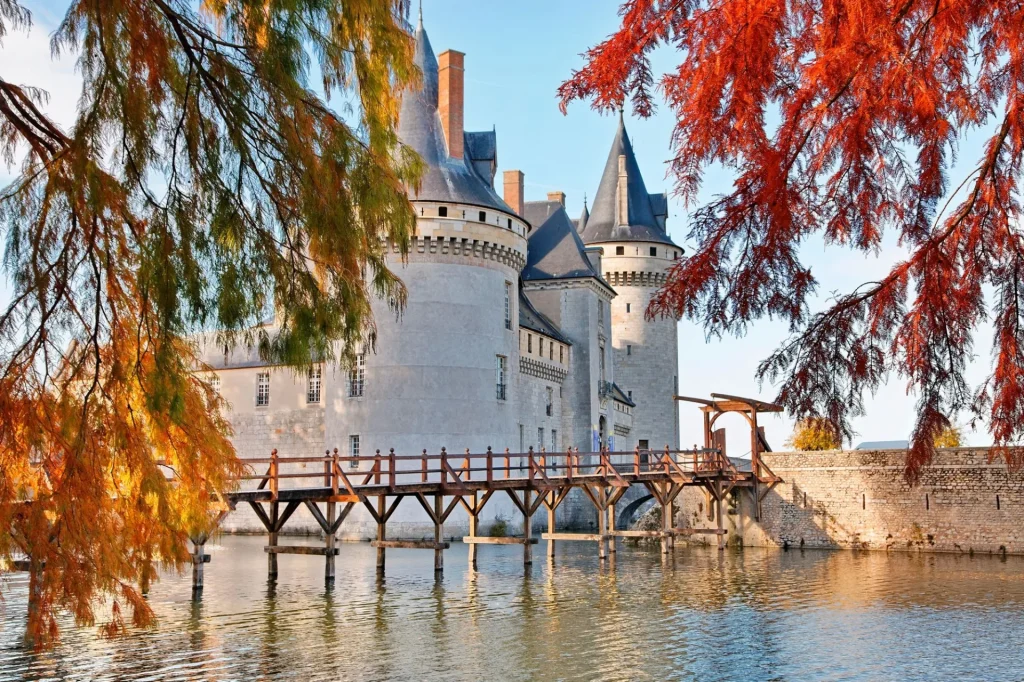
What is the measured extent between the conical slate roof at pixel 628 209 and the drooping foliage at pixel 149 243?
37950 mm

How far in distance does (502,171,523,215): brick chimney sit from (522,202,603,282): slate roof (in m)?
1.52

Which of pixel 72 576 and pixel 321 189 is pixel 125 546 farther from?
pixel 321 189

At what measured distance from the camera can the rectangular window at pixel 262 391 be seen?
35781 millimetres

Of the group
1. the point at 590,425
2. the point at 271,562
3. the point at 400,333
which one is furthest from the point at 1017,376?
the point at 590,425

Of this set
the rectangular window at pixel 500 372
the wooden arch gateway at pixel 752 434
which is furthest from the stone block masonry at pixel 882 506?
the rectangular window at pixel 500 372

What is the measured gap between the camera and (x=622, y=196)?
45281 mm

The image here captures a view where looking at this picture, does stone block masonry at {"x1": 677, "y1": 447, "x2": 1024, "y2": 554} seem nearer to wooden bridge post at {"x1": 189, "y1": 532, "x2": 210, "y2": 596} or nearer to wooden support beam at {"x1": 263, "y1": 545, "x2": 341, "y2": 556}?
wooden support beam at {"x1": 263, "y1": 545, "x2": 341, "y2": 556}

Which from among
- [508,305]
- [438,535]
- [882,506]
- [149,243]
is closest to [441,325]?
[508,305]

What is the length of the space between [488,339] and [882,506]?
1174 cm

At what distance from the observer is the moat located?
12.0m

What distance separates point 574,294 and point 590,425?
4.75 meters

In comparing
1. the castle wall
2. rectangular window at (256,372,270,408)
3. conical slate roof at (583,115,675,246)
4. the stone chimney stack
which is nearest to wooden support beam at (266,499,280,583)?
rectangular window at (256,372,270,408)

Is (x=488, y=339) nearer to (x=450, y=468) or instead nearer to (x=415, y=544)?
(x=450, y=468)

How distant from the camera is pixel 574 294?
39.3 m
